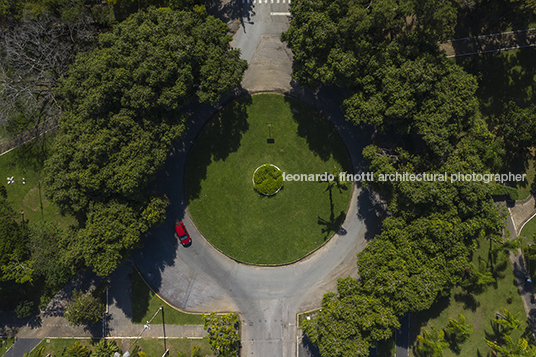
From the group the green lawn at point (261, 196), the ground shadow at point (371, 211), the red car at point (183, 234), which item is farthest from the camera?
the ground shadow at point (371, 211)

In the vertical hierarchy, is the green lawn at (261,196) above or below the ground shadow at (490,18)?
below

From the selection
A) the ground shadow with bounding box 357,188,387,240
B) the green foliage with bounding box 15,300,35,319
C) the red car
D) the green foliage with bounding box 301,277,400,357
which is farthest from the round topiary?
the green foliage with bounding box 15,300,35,319

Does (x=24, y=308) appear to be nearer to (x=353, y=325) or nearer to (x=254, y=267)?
(x=254, y=267)

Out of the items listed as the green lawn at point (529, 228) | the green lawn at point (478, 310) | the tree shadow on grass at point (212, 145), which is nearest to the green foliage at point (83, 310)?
the tree shadow on grass at point (212, 145)

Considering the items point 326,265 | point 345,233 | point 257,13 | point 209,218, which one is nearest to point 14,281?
point 209,218

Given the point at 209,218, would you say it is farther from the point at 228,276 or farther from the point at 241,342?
the point at 241,342

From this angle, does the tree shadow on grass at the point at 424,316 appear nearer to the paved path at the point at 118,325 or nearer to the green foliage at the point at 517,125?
the green foliage at the point at 517,125

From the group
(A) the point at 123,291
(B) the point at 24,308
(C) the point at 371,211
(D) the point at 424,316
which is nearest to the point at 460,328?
(D) the point at 424,316

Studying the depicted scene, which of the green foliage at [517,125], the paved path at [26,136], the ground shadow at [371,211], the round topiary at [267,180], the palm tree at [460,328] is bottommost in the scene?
the palm tree at [460,328]
